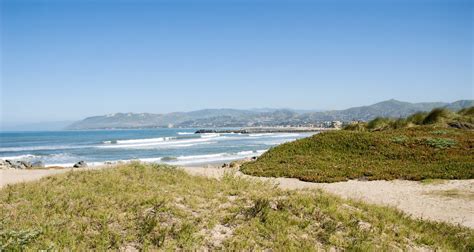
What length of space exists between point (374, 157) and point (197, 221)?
47.9 ft

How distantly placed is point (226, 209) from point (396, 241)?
3431mm

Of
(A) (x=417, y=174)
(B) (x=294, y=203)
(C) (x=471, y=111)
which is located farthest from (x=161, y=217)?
(C) (x=471, y=111)

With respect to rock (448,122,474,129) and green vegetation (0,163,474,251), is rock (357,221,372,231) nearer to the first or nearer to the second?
green vegetation (0,163,474,251)

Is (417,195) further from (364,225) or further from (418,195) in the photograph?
(364,225)

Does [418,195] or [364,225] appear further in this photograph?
[418,195]

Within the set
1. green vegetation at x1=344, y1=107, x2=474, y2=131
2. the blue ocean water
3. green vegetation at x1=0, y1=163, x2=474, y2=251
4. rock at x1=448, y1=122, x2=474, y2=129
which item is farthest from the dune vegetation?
the blue ocean water

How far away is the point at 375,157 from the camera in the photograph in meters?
19.7

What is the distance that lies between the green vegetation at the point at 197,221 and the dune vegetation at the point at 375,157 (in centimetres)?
784

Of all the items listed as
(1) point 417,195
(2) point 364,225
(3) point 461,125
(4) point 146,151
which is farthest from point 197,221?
(4) point 146,151

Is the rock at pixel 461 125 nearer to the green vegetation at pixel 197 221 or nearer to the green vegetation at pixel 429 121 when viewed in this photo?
the green vegetation at pixel 429 121

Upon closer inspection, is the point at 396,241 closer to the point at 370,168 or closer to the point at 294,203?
Result: the point at 294,203

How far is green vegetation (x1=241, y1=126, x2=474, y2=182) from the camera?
16641 mm

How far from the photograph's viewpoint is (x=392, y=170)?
17.1 meters

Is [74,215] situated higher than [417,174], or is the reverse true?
[74,215]
